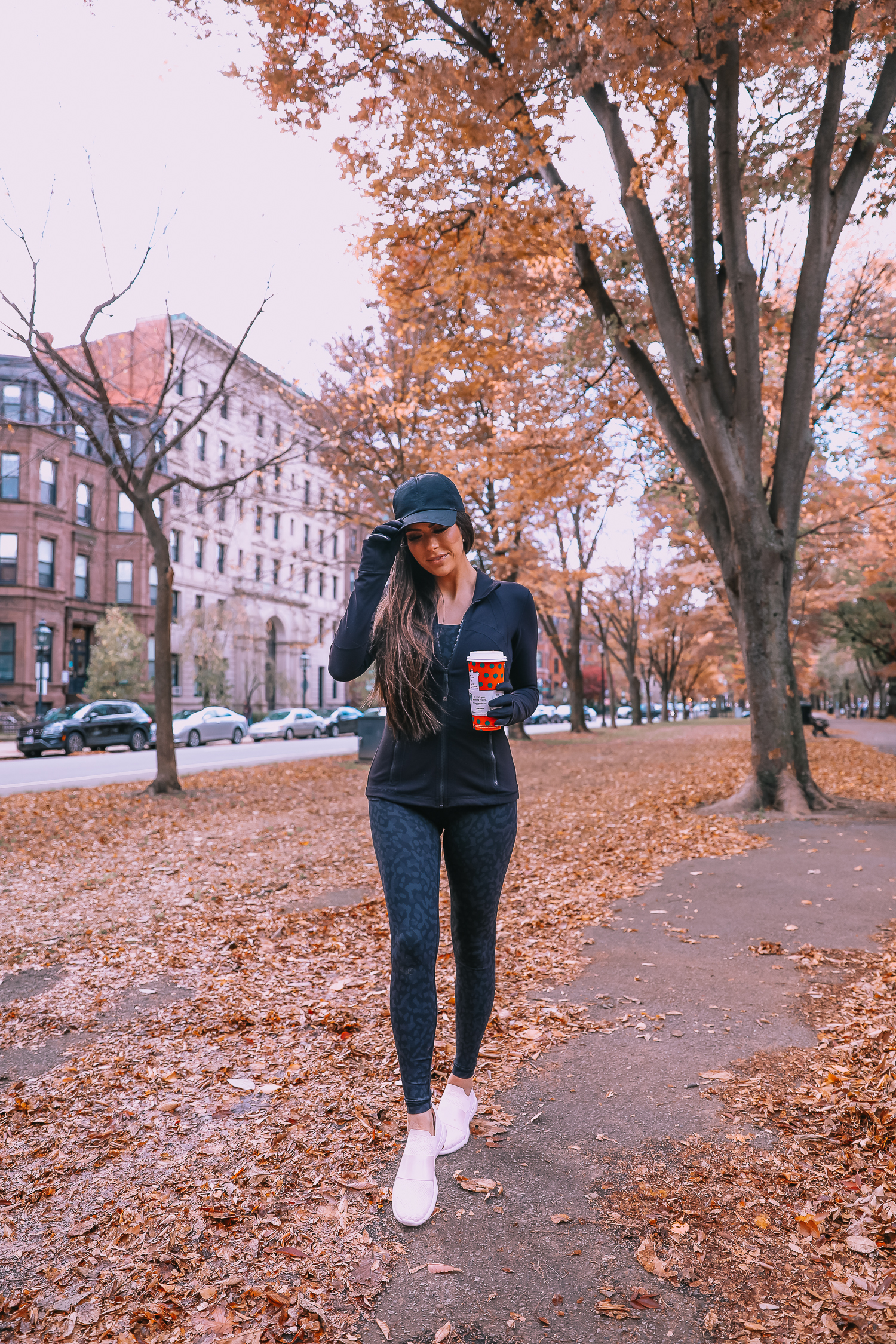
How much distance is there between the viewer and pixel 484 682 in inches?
100.0

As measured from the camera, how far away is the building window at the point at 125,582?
42.2 metres

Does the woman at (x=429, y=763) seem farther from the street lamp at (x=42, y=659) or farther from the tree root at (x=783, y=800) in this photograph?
the street lamp at (x=42, y=659)

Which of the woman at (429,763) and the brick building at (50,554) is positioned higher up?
the brick building at (50,554)

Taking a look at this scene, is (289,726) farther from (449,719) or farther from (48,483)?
(449,719)

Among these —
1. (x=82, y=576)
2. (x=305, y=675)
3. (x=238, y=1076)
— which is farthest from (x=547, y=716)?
(x=238, y=1076)

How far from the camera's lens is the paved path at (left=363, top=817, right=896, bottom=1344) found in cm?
212

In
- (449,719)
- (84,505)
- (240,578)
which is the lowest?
(449,719)

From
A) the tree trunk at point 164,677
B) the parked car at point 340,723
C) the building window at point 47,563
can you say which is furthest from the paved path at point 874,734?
the building window at point 47,563

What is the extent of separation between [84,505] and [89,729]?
16.8m

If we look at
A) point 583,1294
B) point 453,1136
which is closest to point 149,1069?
point 453,1136

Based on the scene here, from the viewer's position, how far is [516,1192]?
260 centimetres

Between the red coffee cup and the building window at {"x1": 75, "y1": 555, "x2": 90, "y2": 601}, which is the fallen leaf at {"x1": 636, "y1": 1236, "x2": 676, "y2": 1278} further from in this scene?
the building window at {"x1": 75, "y1": 555, "x2": 90, "y2": 601}

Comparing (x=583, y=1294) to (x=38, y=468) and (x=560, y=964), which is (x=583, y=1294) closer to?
(x=560, y=964)

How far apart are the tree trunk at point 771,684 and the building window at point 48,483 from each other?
3534 centimetres
